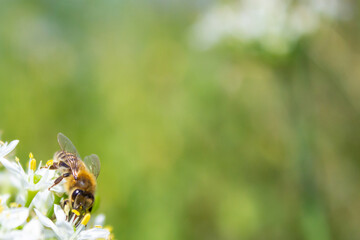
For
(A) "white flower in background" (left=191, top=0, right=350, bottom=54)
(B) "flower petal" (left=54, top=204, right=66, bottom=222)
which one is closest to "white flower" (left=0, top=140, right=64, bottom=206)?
(B) "flower petal" (left=54, top=204, right=66, bottom=222)

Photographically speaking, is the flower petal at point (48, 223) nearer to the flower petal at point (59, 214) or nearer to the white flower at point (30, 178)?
the flower petal at point (59, 214)

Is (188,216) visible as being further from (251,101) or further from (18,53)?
(18,53)

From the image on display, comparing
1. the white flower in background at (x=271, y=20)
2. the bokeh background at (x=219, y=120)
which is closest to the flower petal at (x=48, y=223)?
the bokeh background at (x=219, y=120)

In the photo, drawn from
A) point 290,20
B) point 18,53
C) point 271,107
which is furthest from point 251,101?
point 18,53

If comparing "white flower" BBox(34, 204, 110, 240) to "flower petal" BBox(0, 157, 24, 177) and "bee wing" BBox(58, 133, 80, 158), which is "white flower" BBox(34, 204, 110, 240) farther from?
"bee wing" BBox(58, 133, 80, 158)

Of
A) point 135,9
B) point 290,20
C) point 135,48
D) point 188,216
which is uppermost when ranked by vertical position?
point 135,9

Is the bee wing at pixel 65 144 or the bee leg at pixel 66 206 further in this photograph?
the bee wing at pixel 65 144
